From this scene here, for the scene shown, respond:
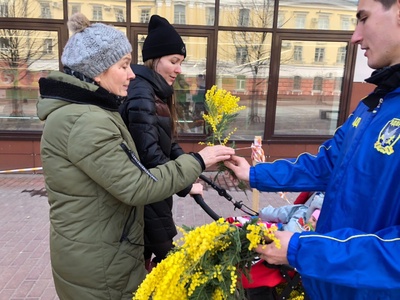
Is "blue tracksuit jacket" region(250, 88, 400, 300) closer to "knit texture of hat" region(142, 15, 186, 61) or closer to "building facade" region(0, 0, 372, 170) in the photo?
"knit texture of hat" region(142, 15, 186, 61)

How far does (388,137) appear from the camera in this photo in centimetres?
134

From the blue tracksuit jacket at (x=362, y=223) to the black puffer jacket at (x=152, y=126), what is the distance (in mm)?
1082

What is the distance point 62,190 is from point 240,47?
21.4ft

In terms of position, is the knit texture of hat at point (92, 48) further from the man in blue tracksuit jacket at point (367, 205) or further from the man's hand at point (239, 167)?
the man in blue tracksuit jacket at point (367, 205)

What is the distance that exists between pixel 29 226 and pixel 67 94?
13.1ft

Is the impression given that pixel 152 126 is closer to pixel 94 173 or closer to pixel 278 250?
pixel 94 173

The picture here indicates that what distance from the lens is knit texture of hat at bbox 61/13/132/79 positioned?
184 centimetres

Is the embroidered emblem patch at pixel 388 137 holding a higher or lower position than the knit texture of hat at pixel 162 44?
lower

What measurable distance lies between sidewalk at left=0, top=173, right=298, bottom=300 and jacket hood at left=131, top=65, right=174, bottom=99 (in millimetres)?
1439

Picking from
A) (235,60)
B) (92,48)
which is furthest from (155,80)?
(235,60)

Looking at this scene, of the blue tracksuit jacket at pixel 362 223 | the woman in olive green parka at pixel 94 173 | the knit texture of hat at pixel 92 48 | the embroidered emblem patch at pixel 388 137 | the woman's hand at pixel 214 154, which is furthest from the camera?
the woman's hand at pixel 214 154

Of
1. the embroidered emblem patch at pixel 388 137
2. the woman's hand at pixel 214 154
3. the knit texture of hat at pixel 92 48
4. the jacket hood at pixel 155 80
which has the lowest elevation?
the woman's hand at pixel 214 154

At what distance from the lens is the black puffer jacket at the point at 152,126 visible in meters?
2.24

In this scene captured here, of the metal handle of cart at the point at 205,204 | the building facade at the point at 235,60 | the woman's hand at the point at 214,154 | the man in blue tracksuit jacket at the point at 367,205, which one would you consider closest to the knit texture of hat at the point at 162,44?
the woman's hand at the point at 214,154
